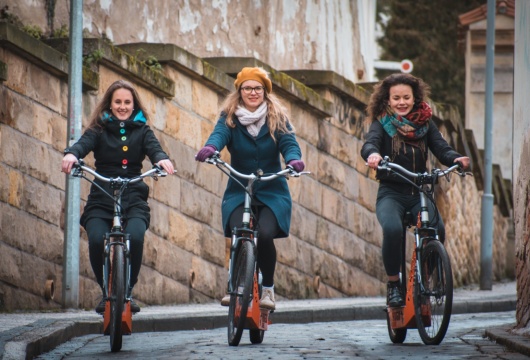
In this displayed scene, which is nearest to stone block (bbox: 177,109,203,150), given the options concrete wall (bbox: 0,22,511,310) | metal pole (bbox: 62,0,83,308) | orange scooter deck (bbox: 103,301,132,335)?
concrete wall (bbox: 0,22,511,310)

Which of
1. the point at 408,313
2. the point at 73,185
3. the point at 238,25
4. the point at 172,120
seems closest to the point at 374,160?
the point at 408,313

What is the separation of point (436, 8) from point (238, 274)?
35.2 metres

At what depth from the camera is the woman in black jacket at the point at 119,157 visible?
8.17 m

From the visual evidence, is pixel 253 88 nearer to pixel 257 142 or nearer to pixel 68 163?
pixel 257 142

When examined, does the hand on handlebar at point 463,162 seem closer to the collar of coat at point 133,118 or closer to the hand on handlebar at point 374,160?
the hand on handlebar at point 374,160

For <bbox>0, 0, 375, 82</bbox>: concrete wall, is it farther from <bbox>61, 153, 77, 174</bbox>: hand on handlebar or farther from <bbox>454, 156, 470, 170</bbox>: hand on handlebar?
<bbox>454, 156, 470, 170</bbox>: hand on handlebar

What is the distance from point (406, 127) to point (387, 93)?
33 cm

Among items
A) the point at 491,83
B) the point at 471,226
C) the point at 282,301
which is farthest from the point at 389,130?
the point at 471,226

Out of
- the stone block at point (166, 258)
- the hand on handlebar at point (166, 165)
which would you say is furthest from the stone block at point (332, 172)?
the hand on handlebar at point (166, 165)

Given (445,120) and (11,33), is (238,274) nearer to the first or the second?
(11,33)

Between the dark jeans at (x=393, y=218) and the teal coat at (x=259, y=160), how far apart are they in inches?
24.6

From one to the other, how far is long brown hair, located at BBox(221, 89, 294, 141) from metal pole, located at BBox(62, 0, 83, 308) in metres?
3.00

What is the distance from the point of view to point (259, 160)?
8.58 metres

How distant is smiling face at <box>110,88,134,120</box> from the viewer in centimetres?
859
